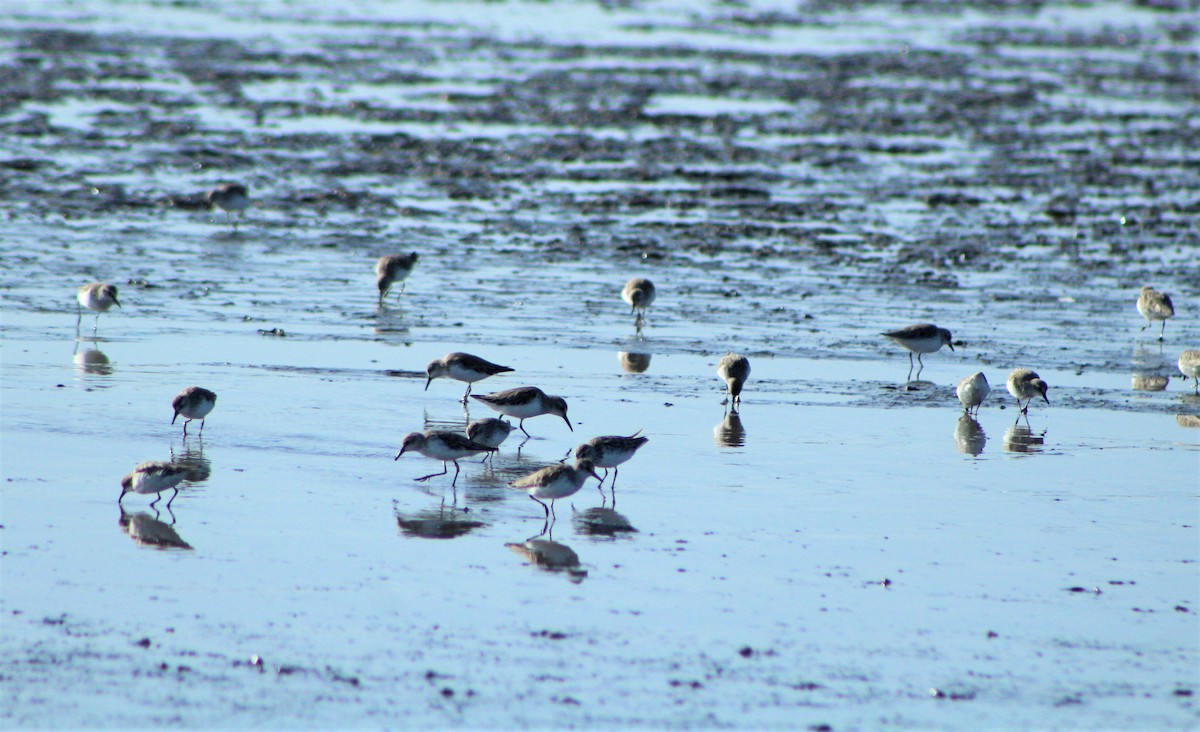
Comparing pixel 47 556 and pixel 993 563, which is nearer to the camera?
pixel 47 556

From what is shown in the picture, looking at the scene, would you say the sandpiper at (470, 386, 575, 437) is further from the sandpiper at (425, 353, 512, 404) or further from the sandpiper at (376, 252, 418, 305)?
the sandpiper at (376, 252, 418, 305)

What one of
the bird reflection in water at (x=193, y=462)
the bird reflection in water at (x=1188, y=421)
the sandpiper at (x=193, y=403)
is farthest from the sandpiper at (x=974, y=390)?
the bird reflection in water at (x=193, y=462)

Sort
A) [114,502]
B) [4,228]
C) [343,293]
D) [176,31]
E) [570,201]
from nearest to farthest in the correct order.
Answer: [114,502], [343,293], [4,228], [570,201], [176,31]

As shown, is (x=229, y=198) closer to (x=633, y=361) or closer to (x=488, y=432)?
(x=633, y=361)

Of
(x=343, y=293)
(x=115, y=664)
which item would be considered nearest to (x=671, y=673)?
(x=115, y=664)

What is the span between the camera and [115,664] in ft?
25.3

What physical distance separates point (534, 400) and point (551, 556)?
11.4 ft

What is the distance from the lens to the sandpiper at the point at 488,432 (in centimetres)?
1206

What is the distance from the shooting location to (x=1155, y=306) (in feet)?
59.6

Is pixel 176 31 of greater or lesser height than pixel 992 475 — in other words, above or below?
above

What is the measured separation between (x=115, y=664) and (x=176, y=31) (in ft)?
162

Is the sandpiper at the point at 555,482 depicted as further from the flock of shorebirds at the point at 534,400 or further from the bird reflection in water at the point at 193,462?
the bird reflection in water at the point at 193,462

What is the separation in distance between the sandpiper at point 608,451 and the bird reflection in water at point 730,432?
4.91 feet

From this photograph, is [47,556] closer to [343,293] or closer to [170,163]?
[343,293]
